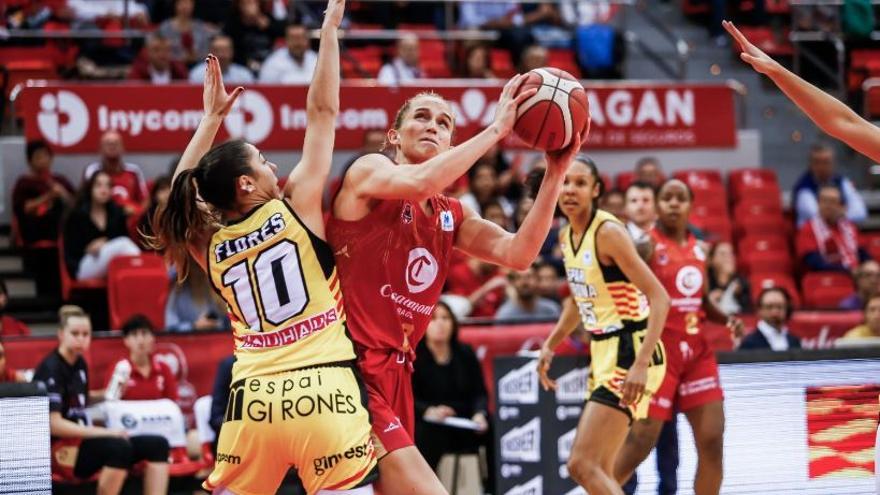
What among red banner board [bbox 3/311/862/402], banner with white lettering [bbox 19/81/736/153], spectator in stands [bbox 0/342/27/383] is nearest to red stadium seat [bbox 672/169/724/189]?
banner with white lettering [bbox 19/81/736/153]

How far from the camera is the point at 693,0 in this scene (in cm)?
1878

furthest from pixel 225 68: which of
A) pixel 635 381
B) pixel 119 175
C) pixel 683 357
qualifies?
pixel 635 381

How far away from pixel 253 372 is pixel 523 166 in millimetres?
9609

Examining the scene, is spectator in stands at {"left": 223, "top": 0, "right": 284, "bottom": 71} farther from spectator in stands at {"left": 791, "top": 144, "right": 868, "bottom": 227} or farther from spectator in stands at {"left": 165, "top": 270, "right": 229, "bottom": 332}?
spectator in stands at {"left": 791, "top": 144, "right": 868, "bottom": 227}

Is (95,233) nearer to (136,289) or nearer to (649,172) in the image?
(136,289)

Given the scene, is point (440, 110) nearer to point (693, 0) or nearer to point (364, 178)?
point (364, 178)

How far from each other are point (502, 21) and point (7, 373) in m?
8.36

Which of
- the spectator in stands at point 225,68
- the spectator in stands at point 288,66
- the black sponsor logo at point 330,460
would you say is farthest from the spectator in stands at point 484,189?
the black sponsor logo at point 330,460

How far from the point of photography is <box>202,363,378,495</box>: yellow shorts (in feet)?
16.2

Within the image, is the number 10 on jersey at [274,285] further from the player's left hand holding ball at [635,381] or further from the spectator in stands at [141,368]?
the spectator in stands at [141,368]

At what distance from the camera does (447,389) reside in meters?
10.3

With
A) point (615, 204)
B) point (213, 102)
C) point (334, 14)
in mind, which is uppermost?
point (334, 14)

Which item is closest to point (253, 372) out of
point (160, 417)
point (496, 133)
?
point (496, 133)

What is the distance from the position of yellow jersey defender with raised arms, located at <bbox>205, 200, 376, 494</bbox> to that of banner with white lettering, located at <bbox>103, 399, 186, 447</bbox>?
4.66 meters
